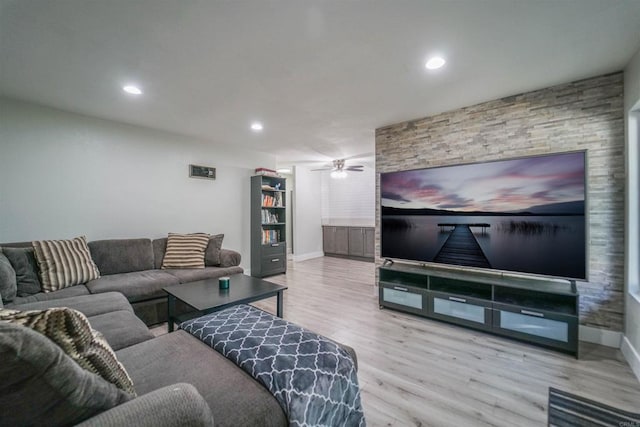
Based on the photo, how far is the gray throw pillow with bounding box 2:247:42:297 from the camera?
2.42 meters

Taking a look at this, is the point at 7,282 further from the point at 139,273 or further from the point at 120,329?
the point at 120,329

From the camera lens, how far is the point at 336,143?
4.58 meters

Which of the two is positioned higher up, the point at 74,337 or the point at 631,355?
the point at 74,337

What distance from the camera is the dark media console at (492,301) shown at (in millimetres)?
2277

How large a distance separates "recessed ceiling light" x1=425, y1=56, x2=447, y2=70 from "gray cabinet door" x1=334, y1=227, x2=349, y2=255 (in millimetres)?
5041

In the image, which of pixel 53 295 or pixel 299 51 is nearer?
pixel 299 51

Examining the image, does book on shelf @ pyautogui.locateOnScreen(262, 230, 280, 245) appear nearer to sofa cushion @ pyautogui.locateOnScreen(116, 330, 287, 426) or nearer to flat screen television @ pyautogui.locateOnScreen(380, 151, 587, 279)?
flat screen television @ pyautogui.locateOnScreen(380, 151, 587, 279)

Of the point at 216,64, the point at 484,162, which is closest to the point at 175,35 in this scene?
the point at 216,64

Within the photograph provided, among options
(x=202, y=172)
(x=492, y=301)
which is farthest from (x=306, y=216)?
(x=492, y=301)

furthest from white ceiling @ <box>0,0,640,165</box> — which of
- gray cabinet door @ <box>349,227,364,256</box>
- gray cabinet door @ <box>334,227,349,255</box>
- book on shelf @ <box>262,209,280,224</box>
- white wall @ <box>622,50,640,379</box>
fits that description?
gray cabinet door @ <box>334,227,349,255</box>

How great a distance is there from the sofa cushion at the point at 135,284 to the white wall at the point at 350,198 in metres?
4.83

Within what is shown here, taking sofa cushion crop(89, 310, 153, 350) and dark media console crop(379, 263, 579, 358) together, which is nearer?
sofa cushion crop(89, 310, 153, 350)

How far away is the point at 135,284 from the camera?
2748mm

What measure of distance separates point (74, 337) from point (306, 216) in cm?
627
